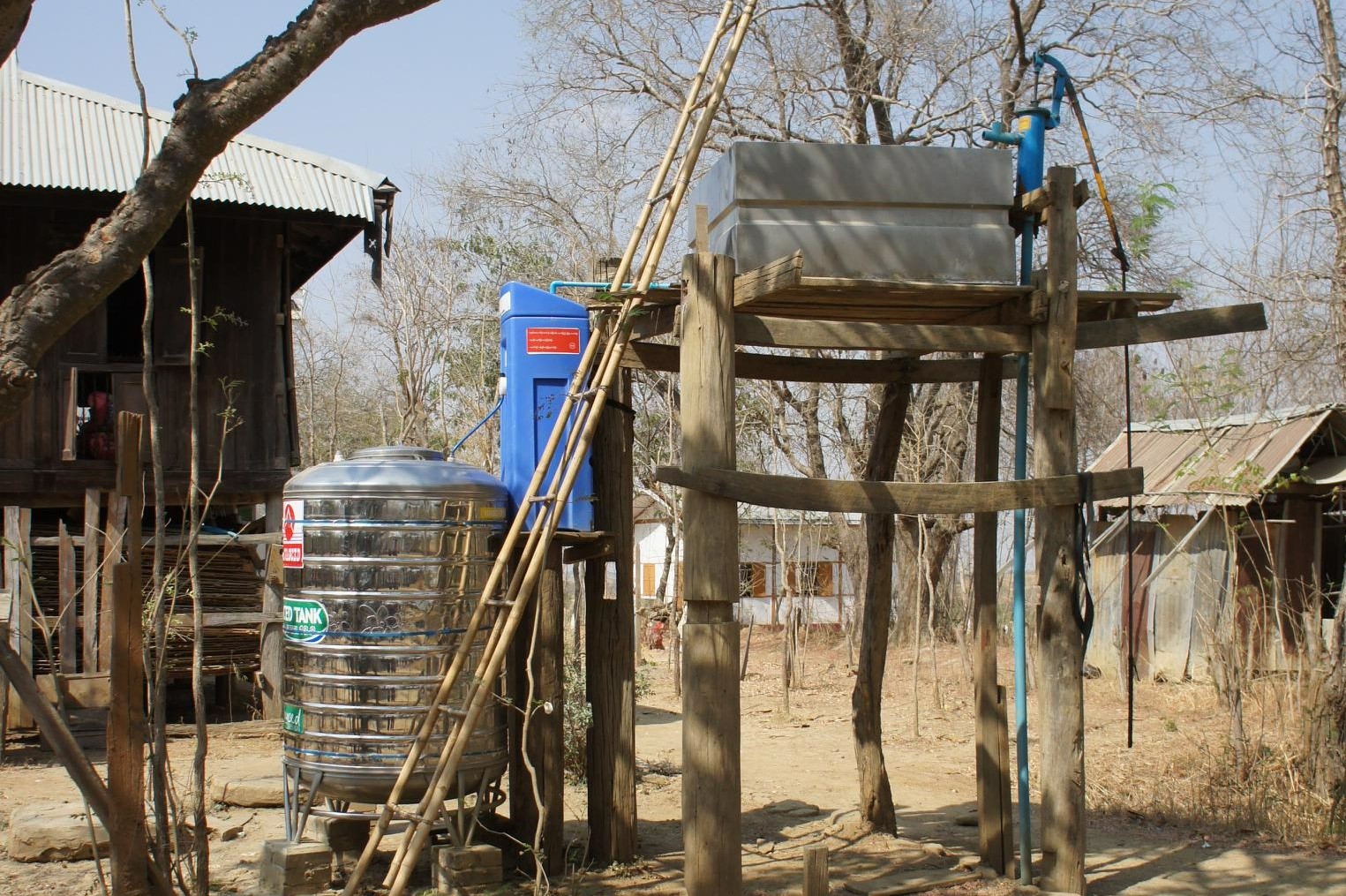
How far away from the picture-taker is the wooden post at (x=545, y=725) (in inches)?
248

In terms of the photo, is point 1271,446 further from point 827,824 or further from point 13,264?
point 13,264

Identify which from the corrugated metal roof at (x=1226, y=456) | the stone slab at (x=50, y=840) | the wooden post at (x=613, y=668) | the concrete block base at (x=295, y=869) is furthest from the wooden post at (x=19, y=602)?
the corrugated metal roof at (x=1226, y=456)

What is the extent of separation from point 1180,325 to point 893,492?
5.69 feet

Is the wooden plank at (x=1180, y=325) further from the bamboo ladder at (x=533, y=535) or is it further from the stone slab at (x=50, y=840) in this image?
the stone slab at (x=50, y=840)

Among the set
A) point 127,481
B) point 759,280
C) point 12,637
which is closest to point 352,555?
point 127,481

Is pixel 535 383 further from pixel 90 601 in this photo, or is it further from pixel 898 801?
pixel 90 601

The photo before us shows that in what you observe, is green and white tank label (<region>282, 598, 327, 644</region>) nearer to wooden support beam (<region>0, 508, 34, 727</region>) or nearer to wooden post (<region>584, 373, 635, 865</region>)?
wooden post (<region>584, 373, 635, 865</region>)

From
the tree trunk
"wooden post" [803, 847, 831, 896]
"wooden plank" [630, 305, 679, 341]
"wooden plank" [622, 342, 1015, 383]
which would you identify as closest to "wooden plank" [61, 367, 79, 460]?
"wooden plank" [622, 342, 1015, 383]

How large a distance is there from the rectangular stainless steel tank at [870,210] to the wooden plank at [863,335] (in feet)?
0.77

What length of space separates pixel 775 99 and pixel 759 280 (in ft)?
43.3

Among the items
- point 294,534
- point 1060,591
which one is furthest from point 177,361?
point 1060,591

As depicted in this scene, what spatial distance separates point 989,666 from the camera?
22.4 feet

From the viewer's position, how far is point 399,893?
5.08 meters

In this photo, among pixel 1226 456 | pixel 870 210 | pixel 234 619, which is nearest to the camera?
pixel 870 210
